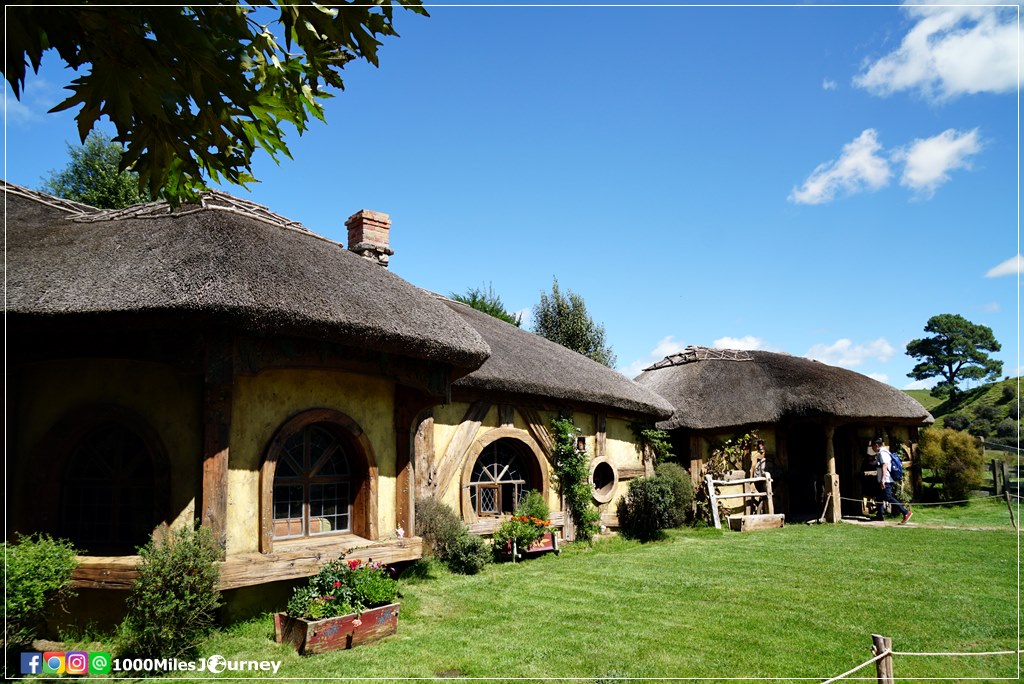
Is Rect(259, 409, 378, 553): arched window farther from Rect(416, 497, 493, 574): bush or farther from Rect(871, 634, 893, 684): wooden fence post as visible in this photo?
Rect(871, 634, 893, 684): wooden fence post

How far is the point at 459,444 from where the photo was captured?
36.6ft

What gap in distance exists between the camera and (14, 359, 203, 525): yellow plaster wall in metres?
7.12

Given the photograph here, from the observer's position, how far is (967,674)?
5.91 meters

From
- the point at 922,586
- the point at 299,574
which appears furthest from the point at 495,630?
the point at 922,586

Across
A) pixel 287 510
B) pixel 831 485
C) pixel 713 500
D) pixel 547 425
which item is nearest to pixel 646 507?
pixel 713 500

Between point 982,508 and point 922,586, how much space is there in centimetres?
1166

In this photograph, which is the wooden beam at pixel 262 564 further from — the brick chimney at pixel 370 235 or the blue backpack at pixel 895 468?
the blue backpack at pixel 895 468

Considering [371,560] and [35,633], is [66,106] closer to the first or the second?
[35,633]

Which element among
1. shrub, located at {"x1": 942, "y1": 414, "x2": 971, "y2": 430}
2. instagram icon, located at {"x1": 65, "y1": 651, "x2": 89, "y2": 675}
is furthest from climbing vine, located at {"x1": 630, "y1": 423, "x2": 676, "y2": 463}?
shrub, located at {"x1": 942, "y1": 414, "x2": 971, "y2": 430}

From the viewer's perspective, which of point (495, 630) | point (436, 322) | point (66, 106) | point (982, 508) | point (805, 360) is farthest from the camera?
point (805, 360)

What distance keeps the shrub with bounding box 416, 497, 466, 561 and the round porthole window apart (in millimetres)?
4425

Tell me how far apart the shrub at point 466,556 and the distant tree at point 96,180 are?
69.2ft

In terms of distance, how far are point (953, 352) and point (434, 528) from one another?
58172mm

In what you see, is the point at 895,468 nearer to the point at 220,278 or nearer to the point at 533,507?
the point at 533,507
